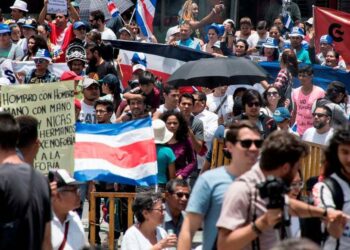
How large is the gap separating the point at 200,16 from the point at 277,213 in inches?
678

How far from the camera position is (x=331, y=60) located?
1720 cm

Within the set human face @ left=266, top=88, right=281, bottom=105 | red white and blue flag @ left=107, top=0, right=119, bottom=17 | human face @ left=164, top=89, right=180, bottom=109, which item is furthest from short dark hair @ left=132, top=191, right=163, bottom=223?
red white and blue flag @ left=107, top=0, right=119, bottom=17

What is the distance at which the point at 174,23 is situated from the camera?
946 inches

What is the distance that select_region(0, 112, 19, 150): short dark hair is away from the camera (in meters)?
7.26

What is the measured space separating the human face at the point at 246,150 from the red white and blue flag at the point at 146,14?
480 inches

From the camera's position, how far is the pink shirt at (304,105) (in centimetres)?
1466

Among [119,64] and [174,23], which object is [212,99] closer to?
[119,64]

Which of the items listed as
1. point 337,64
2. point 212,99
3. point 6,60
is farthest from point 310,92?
point 6,60

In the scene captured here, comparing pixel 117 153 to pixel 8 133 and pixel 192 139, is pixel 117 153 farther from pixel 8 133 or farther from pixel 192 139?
pixel 8 133

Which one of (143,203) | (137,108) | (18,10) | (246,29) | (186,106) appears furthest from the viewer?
(18,10)

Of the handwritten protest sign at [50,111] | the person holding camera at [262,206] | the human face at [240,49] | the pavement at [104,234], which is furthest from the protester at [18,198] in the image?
the human face at [240,49]

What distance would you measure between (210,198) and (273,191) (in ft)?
3.14

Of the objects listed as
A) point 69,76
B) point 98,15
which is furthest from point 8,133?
point 98,15

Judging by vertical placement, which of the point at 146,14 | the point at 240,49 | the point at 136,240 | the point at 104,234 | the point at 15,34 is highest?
the point at 146,14
